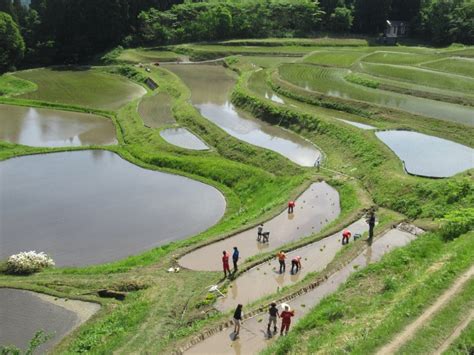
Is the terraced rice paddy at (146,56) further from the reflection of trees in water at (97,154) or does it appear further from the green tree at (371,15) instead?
the reflection of trees in water at (97,154)

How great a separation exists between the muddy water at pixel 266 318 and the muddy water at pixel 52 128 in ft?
85.9

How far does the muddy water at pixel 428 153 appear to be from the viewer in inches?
1073

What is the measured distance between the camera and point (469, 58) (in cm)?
5647

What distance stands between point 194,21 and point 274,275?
2620 inches

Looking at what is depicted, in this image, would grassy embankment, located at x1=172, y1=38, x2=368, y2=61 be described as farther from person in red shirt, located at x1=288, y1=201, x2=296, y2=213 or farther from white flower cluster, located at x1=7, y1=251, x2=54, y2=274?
white flower cluster, located at x1=7, y1=251, x2=54, y2=274

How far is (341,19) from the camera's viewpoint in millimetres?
81500

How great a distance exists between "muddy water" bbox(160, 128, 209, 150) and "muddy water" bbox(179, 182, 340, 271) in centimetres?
1220

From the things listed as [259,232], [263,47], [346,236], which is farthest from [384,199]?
[263,47]

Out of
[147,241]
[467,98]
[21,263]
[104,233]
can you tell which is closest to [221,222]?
[147,241]

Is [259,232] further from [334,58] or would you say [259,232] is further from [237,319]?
[334,58]

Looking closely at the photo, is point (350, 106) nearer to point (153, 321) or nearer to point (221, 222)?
point (221, 222)

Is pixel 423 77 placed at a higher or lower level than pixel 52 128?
higher

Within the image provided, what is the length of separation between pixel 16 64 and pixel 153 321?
62.8 meters

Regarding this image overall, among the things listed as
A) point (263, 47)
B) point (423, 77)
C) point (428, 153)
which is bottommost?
point (428, 153)
